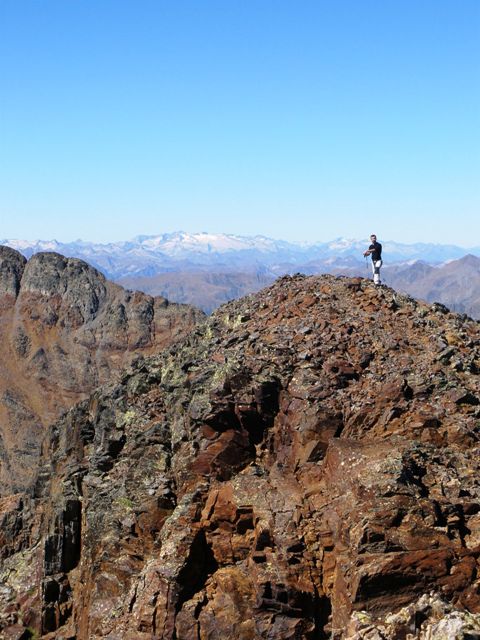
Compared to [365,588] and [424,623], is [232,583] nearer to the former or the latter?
[365,588]

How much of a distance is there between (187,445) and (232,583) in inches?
265

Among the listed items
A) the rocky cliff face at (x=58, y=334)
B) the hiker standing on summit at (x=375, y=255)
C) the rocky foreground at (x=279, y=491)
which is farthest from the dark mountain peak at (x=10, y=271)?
the hiker standing on summit at (x=375, y=255)

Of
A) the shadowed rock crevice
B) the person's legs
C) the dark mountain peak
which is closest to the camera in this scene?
the shadowed rock crevice

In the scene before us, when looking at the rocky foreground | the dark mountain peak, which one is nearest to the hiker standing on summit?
the rocky foreground

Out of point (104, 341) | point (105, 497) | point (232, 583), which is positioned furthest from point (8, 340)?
point (232, 583)

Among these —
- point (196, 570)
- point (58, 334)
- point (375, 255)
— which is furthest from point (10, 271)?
point (196, 570)

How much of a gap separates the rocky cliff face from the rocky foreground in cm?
7100

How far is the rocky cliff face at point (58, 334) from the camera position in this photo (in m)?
108

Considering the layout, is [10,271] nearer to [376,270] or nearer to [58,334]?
[58,334]

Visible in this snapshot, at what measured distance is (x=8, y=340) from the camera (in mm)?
118938

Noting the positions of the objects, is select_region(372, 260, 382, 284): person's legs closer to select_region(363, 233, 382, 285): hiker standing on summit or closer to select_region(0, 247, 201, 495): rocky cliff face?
select_region(363, 233, 382, 285): hiker standing on summit

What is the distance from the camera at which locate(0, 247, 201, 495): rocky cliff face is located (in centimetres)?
10819

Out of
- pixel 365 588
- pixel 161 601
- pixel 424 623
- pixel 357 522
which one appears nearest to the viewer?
pixel 424 623

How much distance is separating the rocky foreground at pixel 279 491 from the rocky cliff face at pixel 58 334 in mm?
71000
